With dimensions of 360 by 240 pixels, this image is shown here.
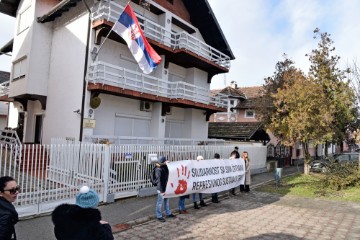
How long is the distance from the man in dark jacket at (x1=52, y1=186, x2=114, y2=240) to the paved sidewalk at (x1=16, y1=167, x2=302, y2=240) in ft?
12.9

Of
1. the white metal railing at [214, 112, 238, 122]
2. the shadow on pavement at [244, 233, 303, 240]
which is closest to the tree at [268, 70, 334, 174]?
the shadow on pavement at [244, 233, 303, 240]

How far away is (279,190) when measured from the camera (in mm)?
12984

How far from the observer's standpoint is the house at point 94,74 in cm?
1372

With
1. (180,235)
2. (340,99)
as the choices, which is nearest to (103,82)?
(180,235)

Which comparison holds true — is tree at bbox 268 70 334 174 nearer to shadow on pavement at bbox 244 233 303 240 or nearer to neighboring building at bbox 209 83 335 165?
neighboring building at bbox 209 83 335 165

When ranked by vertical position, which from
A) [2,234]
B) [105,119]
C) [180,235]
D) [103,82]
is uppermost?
[103,82]

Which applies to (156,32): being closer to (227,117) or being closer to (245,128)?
(245,128)

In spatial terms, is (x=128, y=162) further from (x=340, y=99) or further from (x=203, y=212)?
(x=340, y=99)

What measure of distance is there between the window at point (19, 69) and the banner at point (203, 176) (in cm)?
1228

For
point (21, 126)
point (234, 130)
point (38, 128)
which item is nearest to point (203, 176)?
point (38, 128)

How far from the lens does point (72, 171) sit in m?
9.24

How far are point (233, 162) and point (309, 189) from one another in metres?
4.28

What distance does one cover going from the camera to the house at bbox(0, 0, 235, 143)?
Result: 13.7 meters

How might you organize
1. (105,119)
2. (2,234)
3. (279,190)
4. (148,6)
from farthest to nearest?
(148,6), (105,119), (279,190), (2,234)
